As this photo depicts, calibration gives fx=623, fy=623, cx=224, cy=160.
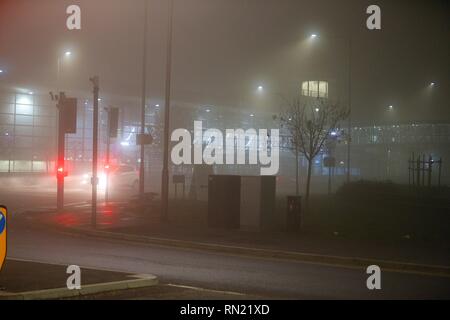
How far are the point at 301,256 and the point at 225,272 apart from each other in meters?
2.69

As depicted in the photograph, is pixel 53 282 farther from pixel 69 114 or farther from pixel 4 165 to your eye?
pixel 4 165

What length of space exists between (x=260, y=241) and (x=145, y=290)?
22.5 feet

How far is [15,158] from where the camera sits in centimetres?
5928

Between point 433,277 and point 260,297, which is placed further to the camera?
point 433,277

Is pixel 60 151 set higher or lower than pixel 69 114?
lower

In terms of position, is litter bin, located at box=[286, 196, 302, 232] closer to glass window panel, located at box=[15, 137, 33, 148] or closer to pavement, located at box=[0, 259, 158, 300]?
pavement, located at box=[0, 259, 158, 300]

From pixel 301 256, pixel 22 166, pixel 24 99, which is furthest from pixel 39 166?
pixel 301 256

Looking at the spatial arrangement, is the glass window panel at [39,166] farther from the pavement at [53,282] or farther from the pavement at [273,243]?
the pavement at [53,282]

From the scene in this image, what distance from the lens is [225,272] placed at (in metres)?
11.4

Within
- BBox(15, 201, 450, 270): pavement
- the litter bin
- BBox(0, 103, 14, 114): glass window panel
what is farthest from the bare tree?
BBox(0, 103, 14, 114): glass window panel

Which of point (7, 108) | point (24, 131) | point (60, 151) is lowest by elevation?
point (60, 151)
